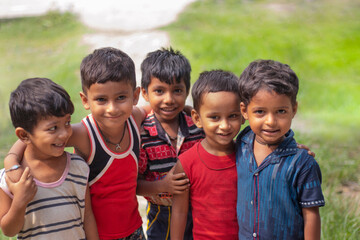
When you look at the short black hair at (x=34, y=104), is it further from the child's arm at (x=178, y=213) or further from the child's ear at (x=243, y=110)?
the child's ear at (x=243, y=110)

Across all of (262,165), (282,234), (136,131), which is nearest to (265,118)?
(262,165)

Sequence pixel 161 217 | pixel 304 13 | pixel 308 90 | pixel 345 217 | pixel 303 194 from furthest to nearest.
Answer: pixel 304 13 < pixel 308 90 < pixel 345 217 < pixel 161 217 < pixel 303 194

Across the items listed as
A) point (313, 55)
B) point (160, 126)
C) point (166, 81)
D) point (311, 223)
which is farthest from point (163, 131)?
point (313, 55)

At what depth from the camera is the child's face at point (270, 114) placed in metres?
1.98

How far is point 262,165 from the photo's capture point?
6.68 ft

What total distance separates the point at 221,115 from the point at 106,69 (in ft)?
2.16

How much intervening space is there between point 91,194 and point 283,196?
103 cm

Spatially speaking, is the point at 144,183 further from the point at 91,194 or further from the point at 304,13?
the point at 304,13

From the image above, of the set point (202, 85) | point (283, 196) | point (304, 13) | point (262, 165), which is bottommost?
point (283, 196)

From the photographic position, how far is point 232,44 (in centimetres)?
877

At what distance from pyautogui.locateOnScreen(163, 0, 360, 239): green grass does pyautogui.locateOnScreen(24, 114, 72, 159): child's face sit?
2.15 m

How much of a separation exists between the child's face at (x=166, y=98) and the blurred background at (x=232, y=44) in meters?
1.70

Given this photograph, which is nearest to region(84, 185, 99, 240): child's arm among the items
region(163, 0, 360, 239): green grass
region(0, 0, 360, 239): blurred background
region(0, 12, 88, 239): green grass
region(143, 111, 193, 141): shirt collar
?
region(143, 111, 193, 141): shirt collar

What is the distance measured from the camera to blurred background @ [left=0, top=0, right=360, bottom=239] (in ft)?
18.2
